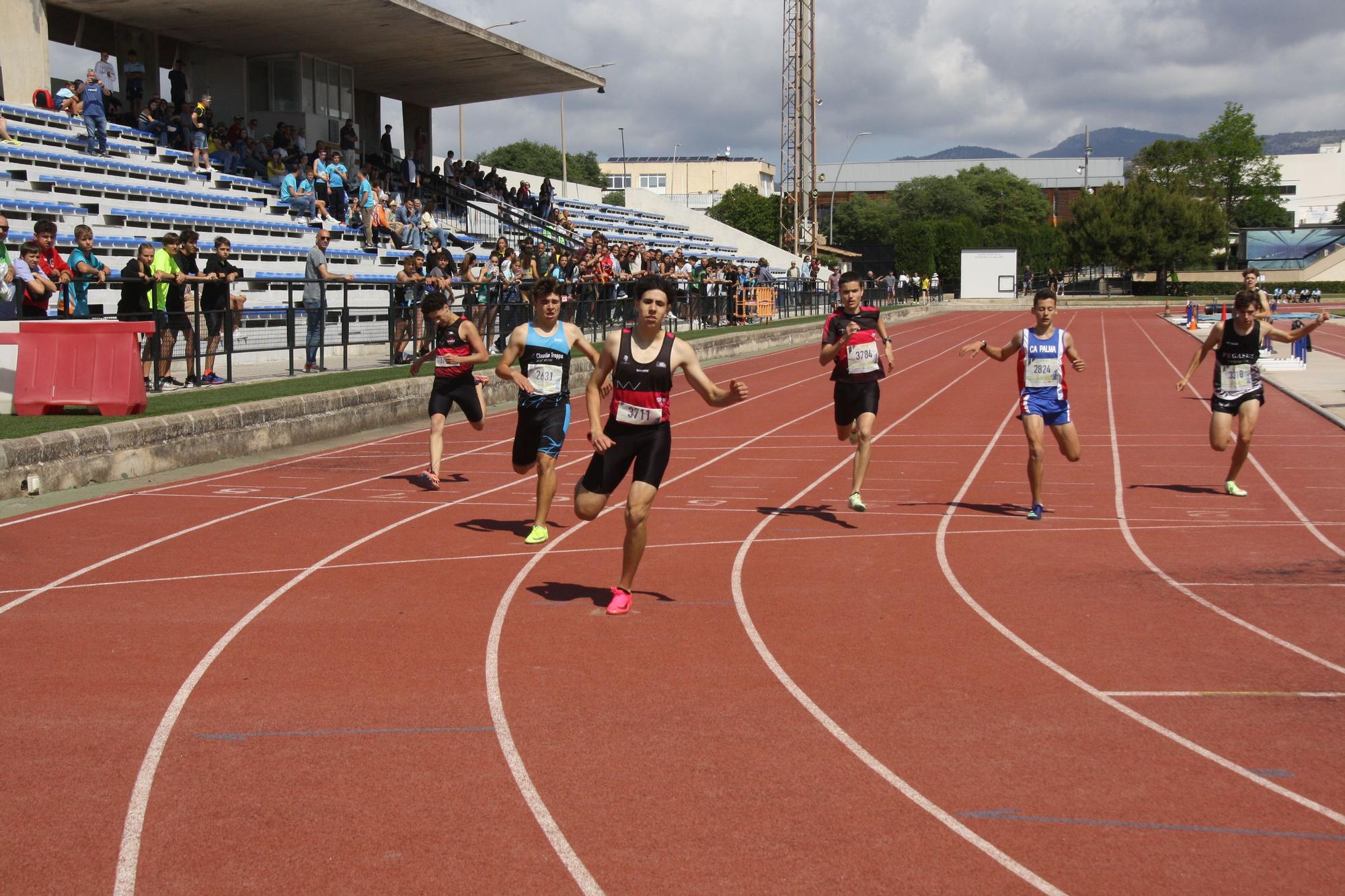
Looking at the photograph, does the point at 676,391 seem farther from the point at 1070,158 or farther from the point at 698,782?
the point at 1070,158

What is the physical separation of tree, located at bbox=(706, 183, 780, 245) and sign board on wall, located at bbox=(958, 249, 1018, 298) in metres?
24.9

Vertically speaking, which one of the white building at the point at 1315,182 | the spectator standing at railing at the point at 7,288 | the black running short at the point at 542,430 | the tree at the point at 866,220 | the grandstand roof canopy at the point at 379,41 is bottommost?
the black running short at the point at 542,430

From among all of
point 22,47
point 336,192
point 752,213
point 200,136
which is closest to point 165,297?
point 200,136

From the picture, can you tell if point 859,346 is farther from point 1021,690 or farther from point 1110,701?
point 1110,701

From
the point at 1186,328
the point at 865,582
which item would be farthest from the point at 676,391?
the point at 1186,328

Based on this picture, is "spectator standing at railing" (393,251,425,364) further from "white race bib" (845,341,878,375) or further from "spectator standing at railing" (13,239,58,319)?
"white race bib" (845,341,878,375)

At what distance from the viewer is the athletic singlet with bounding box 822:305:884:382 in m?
11.2

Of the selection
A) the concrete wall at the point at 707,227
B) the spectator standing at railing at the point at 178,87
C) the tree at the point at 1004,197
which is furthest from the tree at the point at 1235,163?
the spectator standing at railing at the point at 178,87

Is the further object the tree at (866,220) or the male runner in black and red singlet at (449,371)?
the tree at (866,220)

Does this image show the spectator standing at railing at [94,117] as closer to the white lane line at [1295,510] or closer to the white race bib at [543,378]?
the white race bib at [543,378]

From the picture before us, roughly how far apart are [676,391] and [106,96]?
14.4 meters

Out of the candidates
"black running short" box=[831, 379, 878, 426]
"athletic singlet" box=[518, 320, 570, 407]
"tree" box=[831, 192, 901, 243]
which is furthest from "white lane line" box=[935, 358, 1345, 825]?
"tree" box=[831, 192, 901, 243]

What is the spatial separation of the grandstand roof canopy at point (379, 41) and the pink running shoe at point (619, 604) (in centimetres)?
2613

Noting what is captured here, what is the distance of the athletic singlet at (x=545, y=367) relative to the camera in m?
10.2
